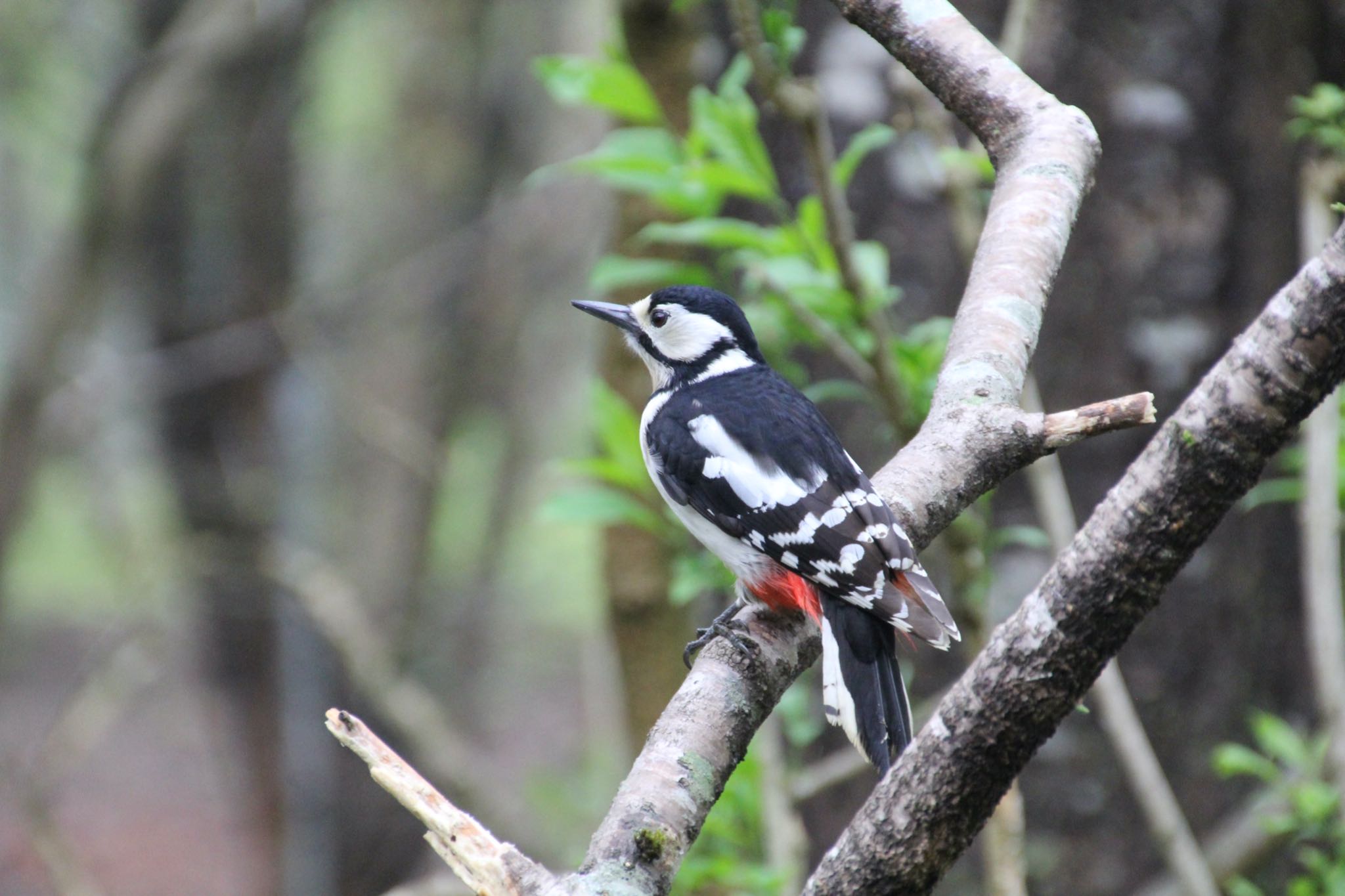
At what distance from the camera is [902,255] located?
12.1 feet

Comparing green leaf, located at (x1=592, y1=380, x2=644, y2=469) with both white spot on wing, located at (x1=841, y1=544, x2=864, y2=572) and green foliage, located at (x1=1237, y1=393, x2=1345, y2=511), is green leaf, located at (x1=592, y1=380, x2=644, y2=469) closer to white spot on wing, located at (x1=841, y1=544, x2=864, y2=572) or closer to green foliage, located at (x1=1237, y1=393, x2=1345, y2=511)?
white spot on wing, located at (x1=841, y1=544, x2=864, y2=572)

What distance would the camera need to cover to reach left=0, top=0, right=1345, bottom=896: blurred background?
3045 millimetres

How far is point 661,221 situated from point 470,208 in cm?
442

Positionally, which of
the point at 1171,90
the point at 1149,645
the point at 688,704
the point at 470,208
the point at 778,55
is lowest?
the point at 688,704

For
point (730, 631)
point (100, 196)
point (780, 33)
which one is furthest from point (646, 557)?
point (100, 196)

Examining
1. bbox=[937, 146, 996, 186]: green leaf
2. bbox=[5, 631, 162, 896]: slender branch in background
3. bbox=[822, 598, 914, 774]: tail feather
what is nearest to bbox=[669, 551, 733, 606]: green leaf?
bbox=[822, 598, 914, 774]: tail feather

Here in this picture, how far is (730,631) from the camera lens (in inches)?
85.1

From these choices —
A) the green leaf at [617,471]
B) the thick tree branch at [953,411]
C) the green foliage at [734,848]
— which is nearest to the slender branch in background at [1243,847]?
the green foliage at [734,848]

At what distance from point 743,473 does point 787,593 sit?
352 millimetres

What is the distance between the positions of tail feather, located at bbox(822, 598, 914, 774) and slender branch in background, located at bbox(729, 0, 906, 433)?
64 cm

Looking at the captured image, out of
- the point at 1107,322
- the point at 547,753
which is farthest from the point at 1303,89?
the point at 547,753

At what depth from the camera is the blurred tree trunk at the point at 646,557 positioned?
12.6 ft

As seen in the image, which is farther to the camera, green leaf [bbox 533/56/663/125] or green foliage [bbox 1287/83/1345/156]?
green leaf [bbox 533/56/663/125]

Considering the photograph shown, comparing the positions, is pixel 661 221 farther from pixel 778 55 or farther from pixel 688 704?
pixel 688 704
